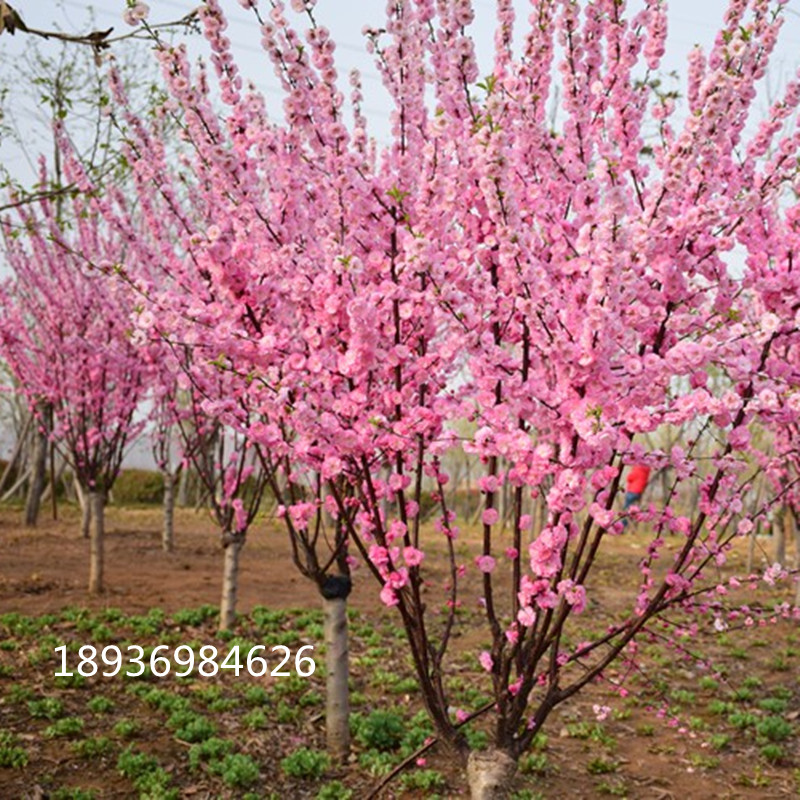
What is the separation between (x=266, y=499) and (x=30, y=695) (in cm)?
2767

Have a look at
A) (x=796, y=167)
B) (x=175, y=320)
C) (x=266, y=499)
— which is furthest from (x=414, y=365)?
(x=266, y=499)

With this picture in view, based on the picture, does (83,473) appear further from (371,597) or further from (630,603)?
(630,603)

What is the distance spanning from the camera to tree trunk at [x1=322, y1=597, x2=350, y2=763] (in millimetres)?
5703

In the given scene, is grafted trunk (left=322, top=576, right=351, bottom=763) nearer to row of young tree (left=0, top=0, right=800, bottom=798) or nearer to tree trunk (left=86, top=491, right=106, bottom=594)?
row of young tree (left=0, top=0, right=800, bottom=798)

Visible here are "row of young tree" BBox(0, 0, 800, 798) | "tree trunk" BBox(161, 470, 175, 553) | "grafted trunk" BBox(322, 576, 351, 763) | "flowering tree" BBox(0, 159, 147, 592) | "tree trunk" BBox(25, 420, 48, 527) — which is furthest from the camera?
"tree trunk" BBox(25, 420, 48, 527)

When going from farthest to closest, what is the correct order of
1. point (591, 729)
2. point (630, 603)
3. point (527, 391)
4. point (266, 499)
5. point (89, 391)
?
point (266, 499) < point (630, 603) < point (89, 391) < point (591, 729) < point (527, 391)

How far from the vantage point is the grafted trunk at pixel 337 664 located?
5668 mm

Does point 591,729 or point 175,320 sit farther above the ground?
point 175,320

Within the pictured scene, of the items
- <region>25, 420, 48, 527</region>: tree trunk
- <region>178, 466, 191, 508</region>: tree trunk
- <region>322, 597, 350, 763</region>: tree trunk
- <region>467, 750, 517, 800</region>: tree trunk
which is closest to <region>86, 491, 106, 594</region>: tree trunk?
<region>322, 597, 350, 763</region>: tree trunk

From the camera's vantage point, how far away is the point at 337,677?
5.80 metres

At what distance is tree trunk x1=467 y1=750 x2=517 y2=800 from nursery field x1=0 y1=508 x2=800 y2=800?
47.3 inches

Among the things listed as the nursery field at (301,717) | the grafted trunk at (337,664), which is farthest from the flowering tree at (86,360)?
the grafted trunk at (337,664)

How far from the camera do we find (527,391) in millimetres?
2996

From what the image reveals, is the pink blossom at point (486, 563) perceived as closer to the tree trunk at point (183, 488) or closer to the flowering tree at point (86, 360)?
the flowering tree at point (86, 360)
